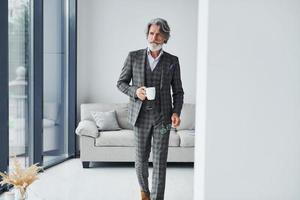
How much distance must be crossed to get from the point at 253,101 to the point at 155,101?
110 centimetres

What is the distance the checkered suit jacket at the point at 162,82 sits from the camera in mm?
3016

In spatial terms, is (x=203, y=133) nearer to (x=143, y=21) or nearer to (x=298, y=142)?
(x=298, y=142)

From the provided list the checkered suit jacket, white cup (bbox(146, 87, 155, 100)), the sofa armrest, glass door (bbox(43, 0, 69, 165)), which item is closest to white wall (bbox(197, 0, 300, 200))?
Result: white cup (bbox(146, 87, 155, 100))

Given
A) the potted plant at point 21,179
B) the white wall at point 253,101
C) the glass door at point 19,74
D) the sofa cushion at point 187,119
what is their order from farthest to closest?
the sofa cushion at point 187,119 < the glass door at point 19,74 < the potted plant at point 21,179 < the white wall at point 253,101

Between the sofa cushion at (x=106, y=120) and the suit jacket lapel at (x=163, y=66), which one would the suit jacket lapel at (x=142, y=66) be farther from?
the sofa cushion at (x=106, y=120)

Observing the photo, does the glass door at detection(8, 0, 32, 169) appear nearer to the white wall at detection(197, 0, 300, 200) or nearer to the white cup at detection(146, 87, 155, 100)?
the white cup at detection(146, 87, 155, 100)

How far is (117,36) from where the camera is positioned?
582 cm

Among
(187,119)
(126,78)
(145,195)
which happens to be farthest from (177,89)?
(187,119)

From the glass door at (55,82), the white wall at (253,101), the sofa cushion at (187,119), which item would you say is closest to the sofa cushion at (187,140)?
the sofa cushion at (187,119)

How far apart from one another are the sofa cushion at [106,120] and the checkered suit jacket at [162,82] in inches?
82.9

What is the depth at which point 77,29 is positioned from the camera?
18.7 feet

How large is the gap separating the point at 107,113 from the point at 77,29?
127 centimetres

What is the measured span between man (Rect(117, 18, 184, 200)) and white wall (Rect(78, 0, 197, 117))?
2.77 metres

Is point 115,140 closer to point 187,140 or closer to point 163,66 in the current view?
point 187,140
